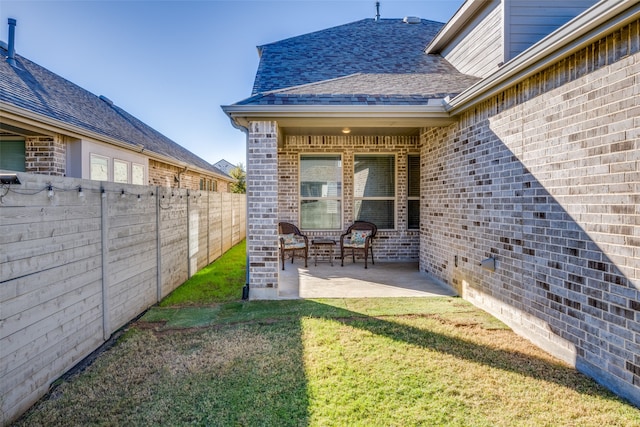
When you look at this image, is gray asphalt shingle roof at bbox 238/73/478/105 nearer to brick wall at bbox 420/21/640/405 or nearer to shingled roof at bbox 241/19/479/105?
shingled roof at bbox 241/19/479/105

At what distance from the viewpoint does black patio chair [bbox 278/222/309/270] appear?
719cm

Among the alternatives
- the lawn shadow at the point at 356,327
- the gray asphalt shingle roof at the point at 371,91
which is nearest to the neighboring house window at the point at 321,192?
the gray asphalt shingle roof at the point at 371,91

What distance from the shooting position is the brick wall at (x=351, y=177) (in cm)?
795

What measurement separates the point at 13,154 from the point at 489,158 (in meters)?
8.16

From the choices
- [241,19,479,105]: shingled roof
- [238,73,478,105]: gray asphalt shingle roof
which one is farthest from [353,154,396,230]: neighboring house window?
[238,73,478,105]: gray asphalt shingle roof

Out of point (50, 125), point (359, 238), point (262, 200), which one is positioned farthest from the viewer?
point (359, 238)

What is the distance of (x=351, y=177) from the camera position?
8039mm

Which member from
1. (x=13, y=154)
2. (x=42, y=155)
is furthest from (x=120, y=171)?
(x=13, y=154)

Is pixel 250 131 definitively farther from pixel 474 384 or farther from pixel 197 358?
pixel 474 384

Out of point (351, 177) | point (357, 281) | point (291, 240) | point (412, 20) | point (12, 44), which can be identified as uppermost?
point (412, 20)

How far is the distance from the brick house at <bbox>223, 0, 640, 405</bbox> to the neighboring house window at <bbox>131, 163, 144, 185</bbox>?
428 cm

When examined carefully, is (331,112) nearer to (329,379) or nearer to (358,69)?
(358,69)

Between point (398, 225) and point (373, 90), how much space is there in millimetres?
3622

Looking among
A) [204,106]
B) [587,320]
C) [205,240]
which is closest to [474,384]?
[587,320]
